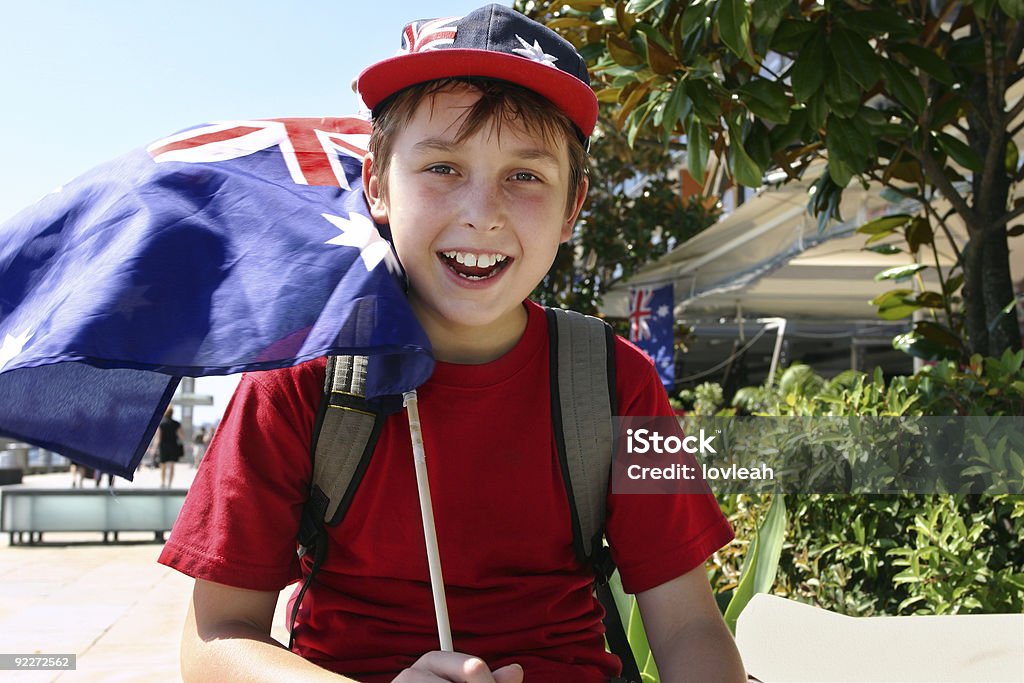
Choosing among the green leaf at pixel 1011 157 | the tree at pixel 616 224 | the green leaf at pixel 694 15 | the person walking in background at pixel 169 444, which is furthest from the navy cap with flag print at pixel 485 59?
the person walking in background at pixel 169 444

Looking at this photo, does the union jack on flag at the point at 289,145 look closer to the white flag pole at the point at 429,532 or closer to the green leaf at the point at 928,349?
the white flag pole at the point at 429,532

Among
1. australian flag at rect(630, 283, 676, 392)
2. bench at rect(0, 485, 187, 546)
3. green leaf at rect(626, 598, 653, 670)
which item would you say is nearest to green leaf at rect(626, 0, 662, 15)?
green leaf at rect(626, 598, 653, 670)

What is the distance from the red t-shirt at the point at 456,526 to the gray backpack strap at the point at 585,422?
26 millimetres

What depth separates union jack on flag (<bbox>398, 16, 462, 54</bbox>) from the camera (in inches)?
61.0

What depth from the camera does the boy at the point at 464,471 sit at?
1488 mm

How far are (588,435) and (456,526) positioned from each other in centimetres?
28

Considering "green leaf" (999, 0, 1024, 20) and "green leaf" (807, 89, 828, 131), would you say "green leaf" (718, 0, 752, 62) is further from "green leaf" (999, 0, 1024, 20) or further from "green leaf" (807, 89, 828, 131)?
"green leaf" (999, 0, 1024, 20)

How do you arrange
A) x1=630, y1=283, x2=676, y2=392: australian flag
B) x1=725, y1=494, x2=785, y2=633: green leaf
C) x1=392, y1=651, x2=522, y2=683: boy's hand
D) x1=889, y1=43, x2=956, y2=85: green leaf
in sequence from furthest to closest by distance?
x1=630, y1=283, x2=676, y2=392: australian flag → x1=889, y1=43, x2=956, y2=85: green leaf → x1=725, y1=494, x2=785, y2=633: green leaf → x1=392, y1=651, x2=522, y2=683: boy's hand

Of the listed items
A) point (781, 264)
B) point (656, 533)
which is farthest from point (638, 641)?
point (781, 264)

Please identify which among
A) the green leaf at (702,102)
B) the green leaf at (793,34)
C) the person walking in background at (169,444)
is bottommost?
the person walking in background at (169,444)

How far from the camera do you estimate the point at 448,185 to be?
152 centimetres

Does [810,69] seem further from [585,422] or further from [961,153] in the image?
[585,422]

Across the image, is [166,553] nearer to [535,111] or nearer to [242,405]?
[242,405]

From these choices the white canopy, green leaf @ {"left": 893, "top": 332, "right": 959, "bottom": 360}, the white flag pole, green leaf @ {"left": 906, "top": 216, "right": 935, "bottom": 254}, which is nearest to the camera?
the white flag pole
